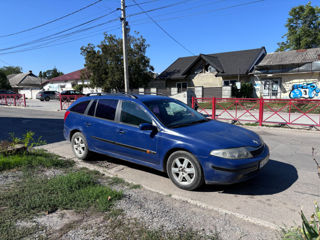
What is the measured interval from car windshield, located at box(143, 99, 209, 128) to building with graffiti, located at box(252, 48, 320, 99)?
68.6ft

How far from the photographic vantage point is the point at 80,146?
527cm

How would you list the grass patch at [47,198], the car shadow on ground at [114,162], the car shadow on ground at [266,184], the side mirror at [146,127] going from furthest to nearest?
the car shadow on ground at [114,162]
the side mirror at [146,127]
the car shadow on ground at [266,184]
the grass patch at [47,198]

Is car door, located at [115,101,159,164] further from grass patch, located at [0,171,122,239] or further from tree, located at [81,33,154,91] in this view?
tree, located at [81,33,154,91]

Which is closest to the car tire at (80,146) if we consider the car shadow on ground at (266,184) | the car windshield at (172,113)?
the car windshield at (172,113)

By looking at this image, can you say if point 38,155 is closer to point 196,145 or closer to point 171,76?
point 196,145

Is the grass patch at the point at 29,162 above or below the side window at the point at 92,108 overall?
below

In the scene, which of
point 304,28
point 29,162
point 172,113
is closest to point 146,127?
point 172,113

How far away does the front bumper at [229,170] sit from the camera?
3.32 metres

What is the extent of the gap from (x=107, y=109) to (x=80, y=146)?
48.3 inches

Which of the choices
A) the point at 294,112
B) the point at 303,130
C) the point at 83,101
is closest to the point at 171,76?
the point at 294,112

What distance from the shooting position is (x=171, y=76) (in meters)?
30.0

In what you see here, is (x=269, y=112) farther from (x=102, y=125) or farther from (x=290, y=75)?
(x=102, y=125)

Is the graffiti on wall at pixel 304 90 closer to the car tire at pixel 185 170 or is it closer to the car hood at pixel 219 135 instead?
the car hood at pixel 219 135

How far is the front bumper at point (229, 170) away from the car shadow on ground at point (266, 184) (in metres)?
0.37
